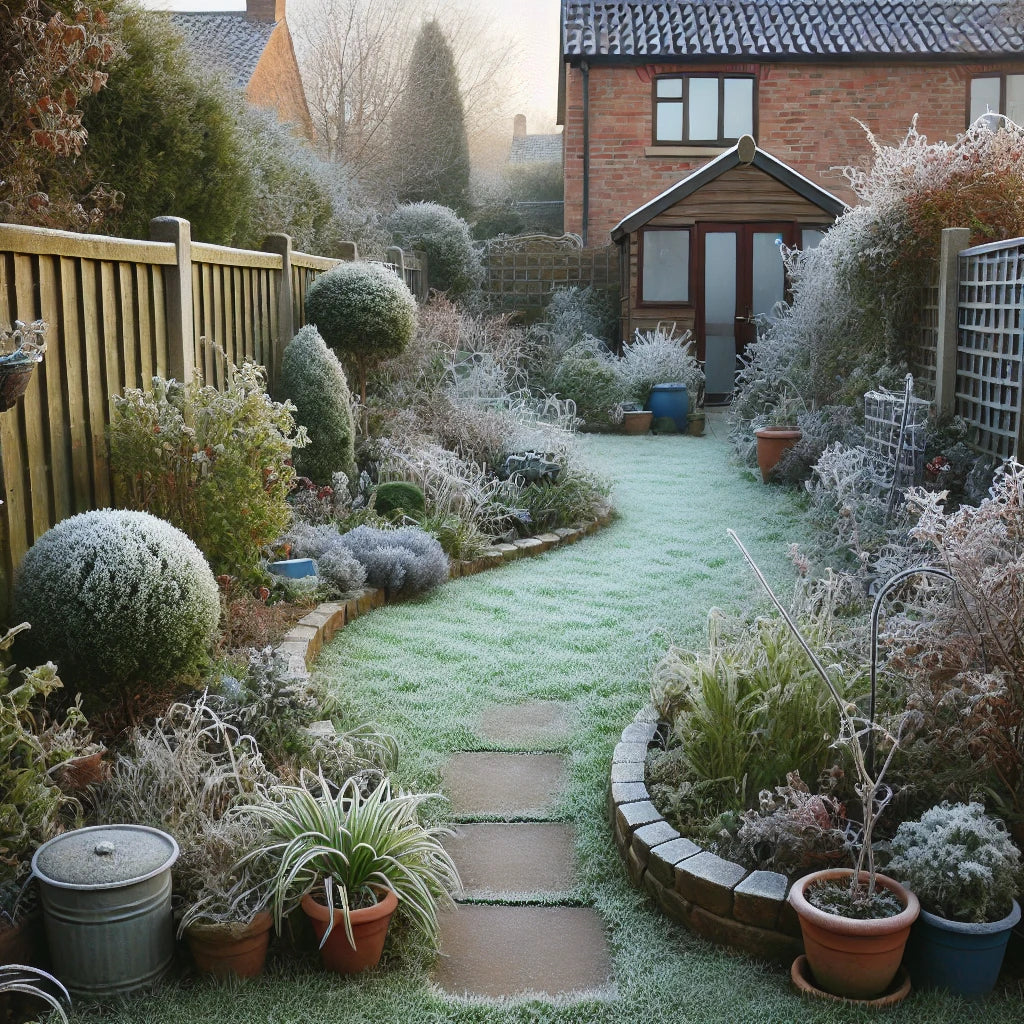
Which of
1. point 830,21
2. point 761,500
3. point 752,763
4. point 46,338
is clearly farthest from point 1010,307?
point 830,21

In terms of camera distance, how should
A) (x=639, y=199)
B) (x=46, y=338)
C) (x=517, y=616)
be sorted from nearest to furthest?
(x=46, y=338) < (x=517, y=616) < (x=639, y=199)

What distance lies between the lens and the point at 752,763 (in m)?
3.55

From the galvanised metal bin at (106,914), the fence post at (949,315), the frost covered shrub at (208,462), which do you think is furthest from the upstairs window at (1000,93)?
the galvanised metal bin at (106,914)

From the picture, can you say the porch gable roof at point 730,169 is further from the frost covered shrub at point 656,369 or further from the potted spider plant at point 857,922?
the potted spider plant at point 857,922

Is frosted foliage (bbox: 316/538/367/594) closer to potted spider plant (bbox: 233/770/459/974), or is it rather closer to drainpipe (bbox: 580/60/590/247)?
potted spider plant (bbox: 233/770/459/974)

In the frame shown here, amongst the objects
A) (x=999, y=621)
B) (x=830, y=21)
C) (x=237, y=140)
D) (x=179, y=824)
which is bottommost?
(x=179, y=824)

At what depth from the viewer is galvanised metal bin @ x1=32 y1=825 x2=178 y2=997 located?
270 cm

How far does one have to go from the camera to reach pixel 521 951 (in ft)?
9.99

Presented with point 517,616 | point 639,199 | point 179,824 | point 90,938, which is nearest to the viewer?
point 90,938

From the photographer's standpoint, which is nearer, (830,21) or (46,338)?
(46,338)

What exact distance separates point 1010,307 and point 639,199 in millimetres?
13231

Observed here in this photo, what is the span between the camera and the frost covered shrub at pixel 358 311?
8.38 metres

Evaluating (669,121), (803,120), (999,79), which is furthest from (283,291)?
(999,79)

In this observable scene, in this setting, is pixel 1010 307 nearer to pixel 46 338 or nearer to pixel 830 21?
pixel 46 338
